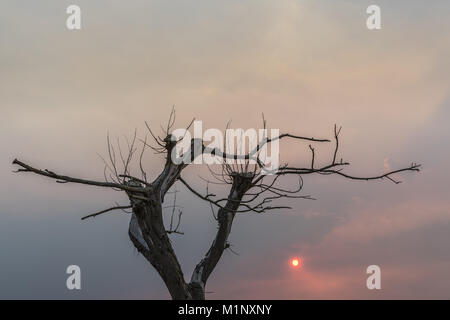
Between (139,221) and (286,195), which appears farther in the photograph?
(286,195)

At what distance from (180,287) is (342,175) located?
330 centimetres

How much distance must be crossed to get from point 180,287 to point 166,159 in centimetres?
201

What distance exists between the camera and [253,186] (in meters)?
10.7

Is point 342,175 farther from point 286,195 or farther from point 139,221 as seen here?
point 139,221

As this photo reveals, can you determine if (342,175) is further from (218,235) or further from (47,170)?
(47,170)
